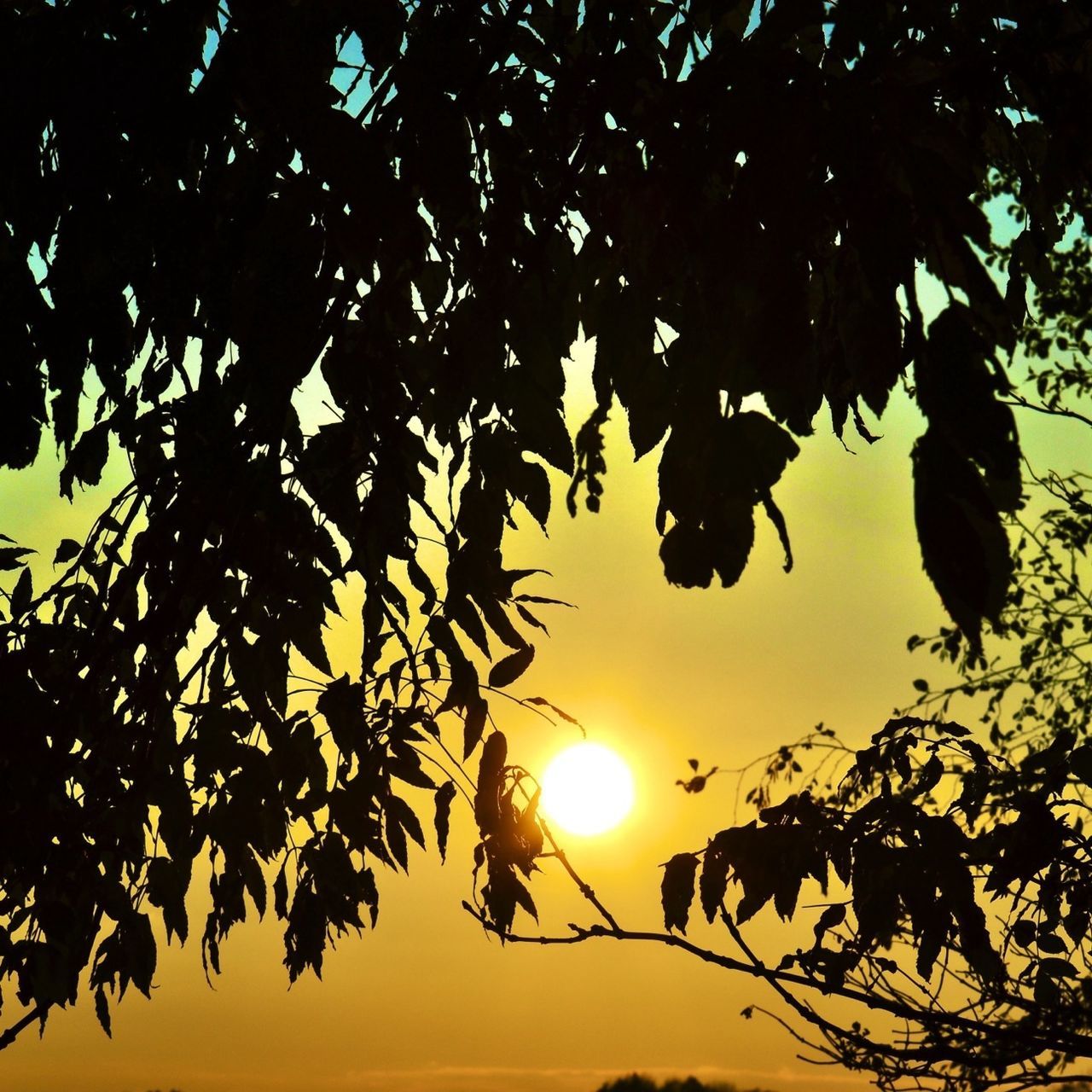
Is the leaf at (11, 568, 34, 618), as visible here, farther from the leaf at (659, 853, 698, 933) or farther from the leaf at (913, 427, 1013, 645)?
the leaf at (913, 427, 1013, 645)

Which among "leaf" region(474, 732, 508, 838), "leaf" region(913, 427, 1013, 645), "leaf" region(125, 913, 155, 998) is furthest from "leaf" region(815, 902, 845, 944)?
"leaf" region(913, 427, 1013, 645)

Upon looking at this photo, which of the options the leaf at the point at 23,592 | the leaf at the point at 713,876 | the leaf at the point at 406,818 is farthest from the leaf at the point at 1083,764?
the leaf at the point at 23,592

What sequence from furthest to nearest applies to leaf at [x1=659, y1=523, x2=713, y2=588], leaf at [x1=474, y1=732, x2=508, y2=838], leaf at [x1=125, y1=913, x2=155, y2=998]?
leaf at [x1=125, y1=913, x2=155, y2=998]
leaf at [x1=474, y1=732, x2=508, y2=838]
leaf at [x1=659, y1=523, x2=713, y2=588]

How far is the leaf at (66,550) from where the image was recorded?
349 centimetres

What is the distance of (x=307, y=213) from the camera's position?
1.65 metres

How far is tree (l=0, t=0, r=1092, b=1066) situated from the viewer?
47.6 inches

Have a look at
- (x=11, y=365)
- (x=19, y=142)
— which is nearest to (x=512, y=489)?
(x=11, y=365)

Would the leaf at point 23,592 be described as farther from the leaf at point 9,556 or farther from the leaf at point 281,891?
the leaf at point 281,891

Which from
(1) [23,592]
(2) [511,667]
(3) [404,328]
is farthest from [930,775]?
(1) [23,592]

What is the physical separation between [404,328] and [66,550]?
162 centimetres

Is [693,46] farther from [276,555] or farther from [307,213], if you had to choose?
[276,555]

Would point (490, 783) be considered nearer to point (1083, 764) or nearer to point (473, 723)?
point (473, 723)

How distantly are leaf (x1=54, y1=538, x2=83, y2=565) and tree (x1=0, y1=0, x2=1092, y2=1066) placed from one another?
0.21 m

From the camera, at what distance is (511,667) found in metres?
2.63
